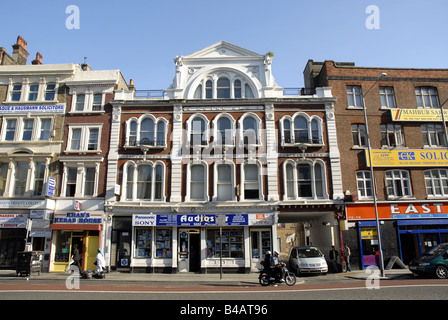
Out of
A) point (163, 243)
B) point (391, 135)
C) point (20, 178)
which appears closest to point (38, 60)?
point (20, 178)

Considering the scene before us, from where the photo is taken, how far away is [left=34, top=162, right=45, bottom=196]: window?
23.0 meters

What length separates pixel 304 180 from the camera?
74.2 feet

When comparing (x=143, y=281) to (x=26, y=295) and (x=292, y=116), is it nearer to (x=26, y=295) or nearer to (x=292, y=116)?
(x=26, y=295)

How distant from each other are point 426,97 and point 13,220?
3184cm

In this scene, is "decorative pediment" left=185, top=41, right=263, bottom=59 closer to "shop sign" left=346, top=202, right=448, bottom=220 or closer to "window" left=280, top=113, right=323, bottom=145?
"window" left=280, top=113, right=323, bottom=145

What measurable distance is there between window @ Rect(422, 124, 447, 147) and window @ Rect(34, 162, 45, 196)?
93.2 ft

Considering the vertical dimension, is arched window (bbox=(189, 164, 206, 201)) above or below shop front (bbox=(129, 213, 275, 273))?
above

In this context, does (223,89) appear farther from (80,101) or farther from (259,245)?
(259,245)

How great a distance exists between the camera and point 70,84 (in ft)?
80.6

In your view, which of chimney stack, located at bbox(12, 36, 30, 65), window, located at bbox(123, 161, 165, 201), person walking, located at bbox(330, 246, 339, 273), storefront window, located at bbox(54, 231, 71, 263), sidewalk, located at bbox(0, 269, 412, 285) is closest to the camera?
sidewalk, located at bbox(0, 269, 412, 285)

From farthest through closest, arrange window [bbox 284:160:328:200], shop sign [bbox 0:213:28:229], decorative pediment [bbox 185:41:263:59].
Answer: decorative pediment [bbox 185:41:263:59] < window [bbox 284:160:328:200] < shop sign [bbox 0:213:28:229]

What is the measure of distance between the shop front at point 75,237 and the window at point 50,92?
30.0ft

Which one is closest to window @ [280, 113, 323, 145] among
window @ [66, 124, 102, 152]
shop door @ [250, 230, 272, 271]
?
shop door @ [250, 230, 272, 271]
